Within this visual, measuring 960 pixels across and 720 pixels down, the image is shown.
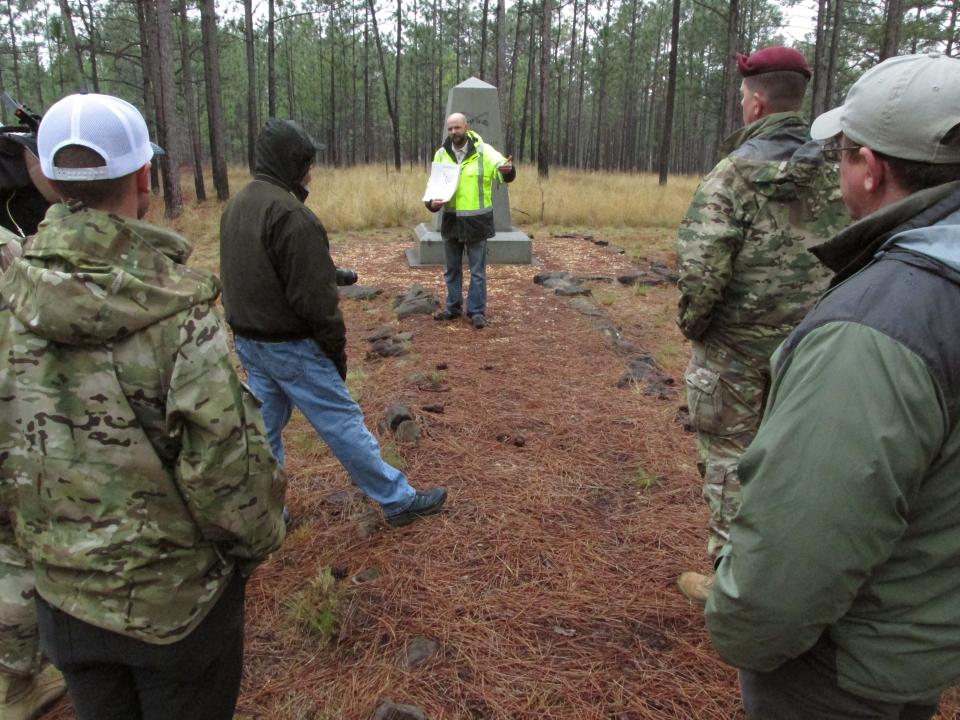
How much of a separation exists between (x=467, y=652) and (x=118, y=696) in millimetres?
1317

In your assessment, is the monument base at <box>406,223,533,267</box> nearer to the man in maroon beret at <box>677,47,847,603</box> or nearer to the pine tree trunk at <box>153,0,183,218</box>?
the pine tree trunk at <box>153,0,183,218</box>

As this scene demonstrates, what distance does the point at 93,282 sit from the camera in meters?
1.30

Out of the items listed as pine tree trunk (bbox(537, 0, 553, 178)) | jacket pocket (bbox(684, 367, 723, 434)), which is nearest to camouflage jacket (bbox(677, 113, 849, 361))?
jacket pocket (bbox(684, 367, 723, 434))

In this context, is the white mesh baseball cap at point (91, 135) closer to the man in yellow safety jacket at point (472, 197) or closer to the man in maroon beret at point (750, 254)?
the man in maroon beret at point (750, 254)

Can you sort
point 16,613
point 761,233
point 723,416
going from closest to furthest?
1. point 16,613
2. point 761,233
3. point 723,416

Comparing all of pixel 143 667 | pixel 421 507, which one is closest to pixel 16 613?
pixel 143 667

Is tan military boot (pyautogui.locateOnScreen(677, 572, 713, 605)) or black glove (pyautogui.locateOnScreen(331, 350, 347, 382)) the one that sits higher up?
black glove (pyautogui.locateOnScreen(331, 350, 347, 382))

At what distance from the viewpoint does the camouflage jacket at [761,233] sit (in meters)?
2.46

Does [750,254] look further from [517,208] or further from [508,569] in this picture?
[517,208]

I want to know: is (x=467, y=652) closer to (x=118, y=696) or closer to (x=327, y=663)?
(x=327, y=663)

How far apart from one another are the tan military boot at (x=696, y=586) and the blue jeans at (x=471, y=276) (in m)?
4.32

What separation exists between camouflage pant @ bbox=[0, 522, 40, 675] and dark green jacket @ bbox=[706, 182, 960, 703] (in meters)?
1.92

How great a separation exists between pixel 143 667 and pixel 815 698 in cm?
138

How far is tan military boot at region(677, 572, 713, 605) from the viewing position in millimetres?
2795
